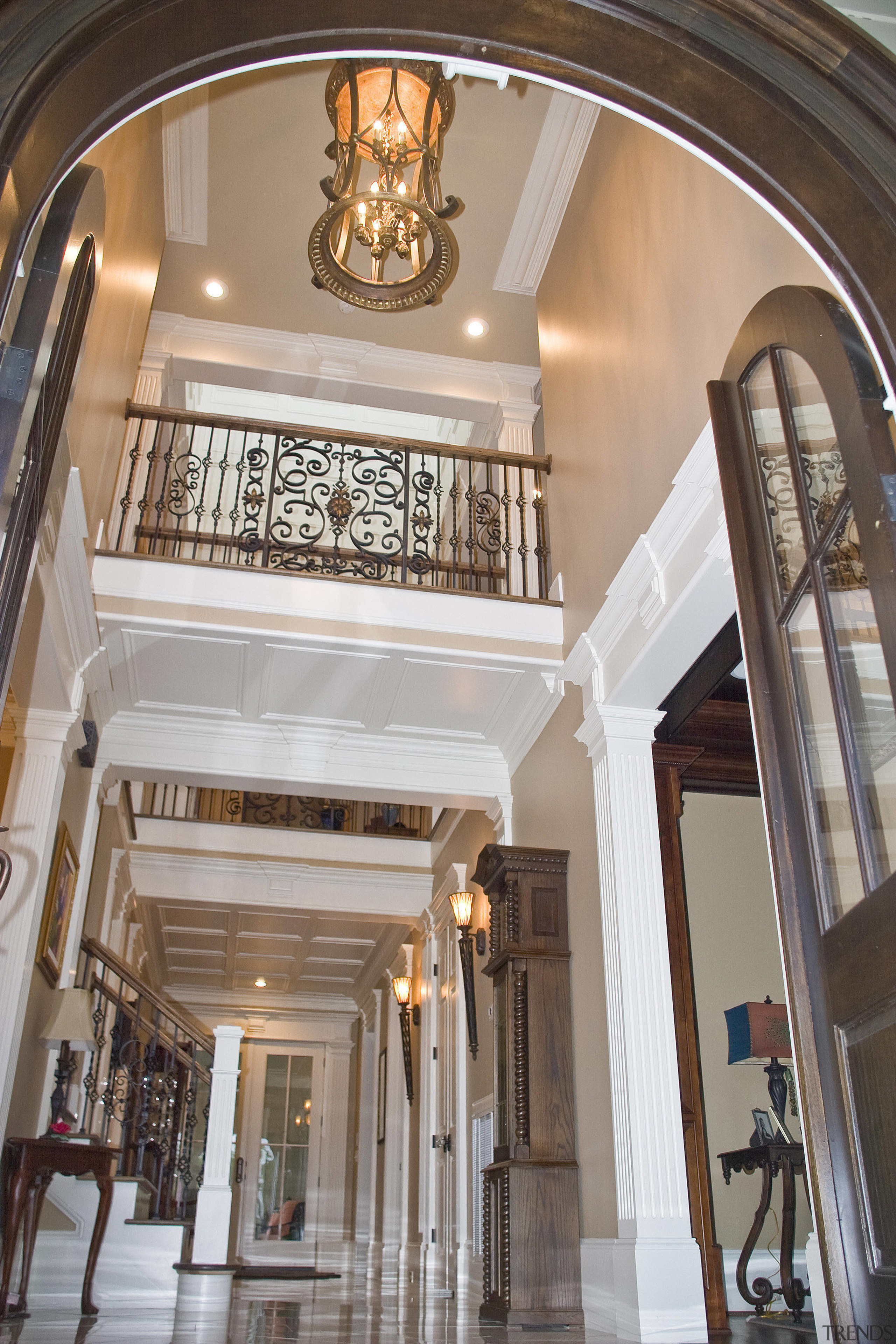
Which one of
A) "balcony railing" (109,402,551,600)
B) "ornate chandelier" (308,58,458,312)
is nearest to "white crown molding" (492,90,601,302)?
"balcony railing" (109,402,551,600)

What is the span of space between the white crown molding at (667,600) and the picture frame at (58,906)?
2888 mm

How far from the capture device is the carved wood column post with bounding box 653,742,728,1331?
4.39 m

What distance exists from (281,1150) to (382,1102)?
3.35 meters

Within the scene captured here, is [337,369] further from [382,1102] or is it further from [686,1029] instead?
[382,1102]

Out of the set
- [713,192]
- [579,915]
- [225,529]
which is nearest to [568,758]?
[579,915]

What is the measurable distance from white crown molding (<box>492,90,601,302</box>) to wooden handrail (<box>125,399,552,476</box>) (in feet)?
4.73

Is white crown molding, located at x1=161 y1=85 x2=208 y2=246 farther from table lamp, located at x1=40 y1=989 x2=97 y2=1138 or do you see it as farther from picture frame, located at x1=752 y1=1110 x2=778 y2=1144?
picture frame, located at x1=752 y1=1110 x2=778 y2=1144

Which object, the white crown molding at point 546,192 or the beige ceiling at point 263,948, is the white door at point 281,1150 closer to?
the beige ceiling at point 263,948

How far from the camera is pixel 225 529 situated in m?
10.6

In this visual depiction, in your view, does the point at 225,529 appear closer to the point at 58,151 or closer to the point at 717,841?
the point at 717,841

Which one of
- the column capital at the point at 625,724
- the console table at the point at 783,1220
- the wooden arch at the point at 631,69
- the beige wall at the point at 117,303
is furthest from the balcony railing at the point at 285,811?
the wooden arch at the point at 631,69

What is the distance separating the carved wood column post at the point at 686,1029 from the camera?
4.39m

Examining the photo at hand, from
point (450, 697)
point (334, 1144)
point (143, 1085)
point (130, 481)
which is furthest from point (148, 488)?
point (334, 1144)

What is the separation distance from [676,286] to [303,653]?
2846mm
